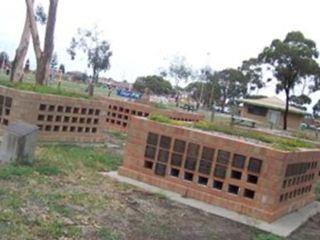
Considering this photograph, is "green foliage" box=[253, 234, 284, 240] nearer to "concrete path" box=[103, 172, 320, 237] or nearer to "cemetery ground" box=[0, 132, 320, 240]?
"cemetery ground" box=[0, 132, 320, 240]

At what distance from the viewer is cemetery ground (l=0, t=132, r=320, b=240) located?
6496 millimetres

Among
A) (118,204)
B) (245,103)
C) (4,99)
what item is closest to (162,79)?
(245,103)

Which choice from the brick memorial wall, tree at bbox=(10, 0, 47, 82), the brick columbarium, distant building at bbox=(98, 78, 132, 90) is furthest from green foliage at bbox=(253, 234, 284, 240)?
distant building at bbox=(98, 78, 132, 90)

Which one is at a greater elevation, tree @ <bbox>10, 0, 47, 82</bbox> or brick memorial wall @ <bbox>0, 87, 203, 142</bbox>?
tree @ <bbox>10, 0, 47, 82</bbox>

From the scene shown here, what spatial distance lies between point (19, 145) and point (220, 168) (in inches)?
123

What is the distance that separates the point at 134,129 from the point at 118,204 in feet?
8.31

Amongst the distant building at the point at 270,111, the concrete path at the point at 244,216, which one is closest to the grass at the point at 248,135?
the concrete path at the point at 244,216

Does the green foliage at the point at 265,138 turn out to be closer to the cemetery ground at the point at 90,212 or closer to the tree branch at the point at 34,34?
the cemetery ground at the point at 90,212

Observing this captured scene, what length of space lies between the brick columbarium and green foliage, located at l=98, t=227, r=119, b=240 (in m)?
2.96

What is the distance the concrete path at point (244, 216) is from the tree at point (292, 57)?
96.9 ft

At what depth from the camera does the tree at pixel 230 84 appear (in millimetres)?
69062

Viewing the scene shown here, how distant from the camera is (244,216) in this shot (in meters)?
8.95

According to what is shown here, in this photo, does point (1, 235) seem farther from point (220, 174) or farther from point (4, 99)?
point (4, 99)

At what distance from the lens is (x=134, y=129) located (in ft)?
34.6
